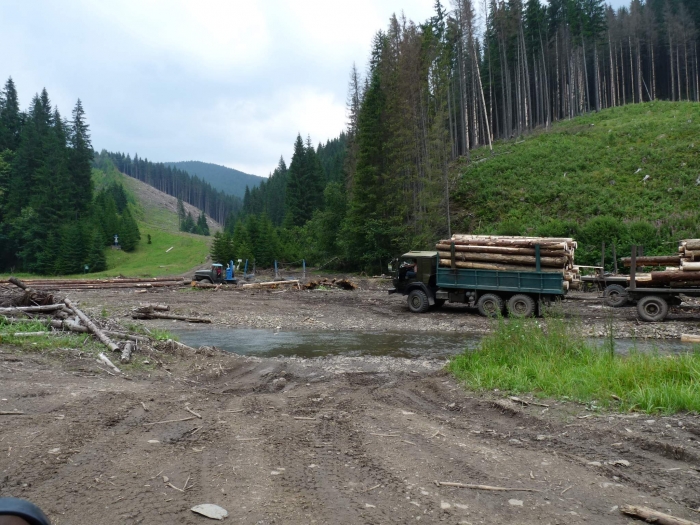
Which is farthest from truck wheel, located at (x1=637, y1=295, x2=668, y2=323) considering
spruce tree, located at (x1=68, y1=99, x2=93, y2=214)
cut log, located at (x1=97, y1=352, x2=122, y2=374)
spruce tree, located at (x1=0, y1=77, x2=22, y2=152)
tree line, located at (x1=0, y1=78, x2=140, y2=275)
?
spruce tree, located at (x1=0, y1=77, x2=22, y2=152)

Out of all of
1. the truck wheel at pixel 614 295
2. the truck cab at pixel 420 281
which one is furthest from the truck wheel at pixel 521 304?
the truck wheel at pixel 614 295

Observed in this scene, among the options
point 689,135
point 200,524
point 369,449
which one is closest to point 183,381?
point 369,449

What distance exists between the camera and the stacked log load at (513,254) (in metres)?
18.0

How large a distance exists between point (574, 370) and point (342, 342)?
8.57 metres

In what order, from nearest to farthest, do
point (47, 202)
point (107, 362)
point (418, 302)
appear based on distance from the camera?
1. point (107, 362)
2. point (418, 302)
3. point (47, 202)

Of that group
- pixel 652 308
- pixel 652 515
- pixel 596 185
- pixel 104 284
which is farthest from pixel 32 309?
pixel 596 185

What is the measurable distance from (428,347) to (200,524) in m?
11.3

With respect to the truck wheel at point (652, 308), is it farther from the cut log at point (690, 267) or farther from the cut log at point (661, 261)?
the cut log at point (661, 261)

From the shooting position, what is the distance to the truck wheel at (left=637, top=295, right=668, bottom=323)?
1661 centimetres

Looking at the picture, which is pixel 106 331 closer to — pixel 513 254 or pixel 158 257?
pixel 513 254

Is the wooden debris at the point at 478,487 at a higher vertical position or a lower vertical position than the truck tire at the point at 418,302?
higher

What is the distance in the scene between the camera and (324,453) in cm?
478

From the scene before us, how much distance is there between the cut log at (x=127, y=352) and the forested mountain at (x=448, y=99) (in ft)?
79.3

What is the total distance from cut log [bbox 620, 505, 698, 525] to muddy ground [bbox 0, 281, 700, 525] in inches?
4.0
